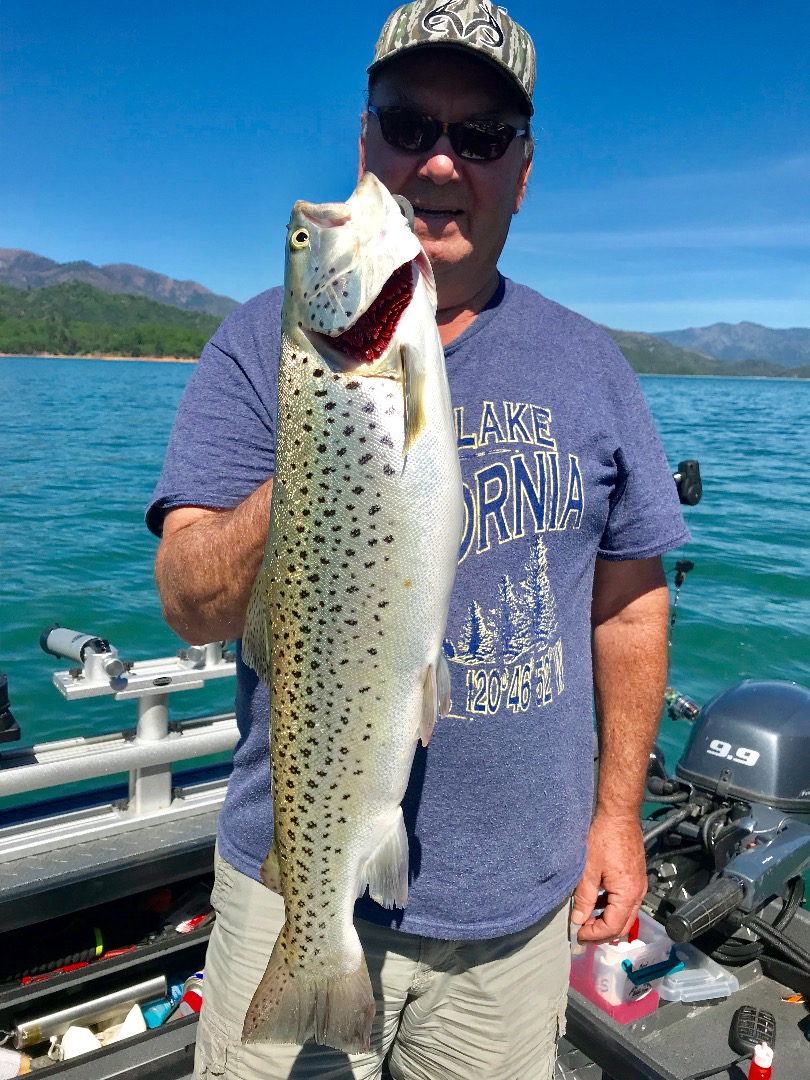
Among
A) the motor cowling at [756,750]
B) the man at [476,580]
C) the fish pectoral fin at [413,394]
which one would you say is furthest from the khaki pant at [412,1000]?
the motor cowling at [756,750]

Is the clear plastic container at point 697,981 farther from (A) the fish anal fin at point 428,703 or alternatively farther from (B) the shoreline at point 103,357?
(B) the shoreline at point 103,357

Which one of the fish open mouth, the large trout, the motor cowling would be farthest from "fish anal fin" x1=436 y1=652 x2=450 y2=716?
the motor cowling

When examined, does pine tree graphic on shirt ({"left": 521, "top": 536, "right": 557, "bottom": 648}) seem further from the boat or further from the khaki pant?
the boat

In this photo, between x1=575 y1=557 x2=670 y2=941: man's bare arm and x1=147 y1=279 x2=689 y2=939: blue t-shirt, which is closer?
x1=147 y1=279 x2=689 y2=939: blue t-shirt

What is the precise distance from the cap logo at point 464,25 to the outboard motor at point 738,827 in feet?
10.3

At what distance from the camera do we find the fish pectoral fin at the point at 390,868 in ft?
6.06

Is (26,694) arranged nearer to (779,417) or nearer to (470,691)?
(470,691)

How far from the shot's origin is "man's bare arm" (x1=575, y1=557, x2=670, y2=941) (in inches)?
102

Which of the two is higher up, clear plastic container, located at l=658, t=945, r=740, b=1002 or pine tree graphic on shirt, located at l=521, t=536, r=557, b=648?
pine tree graphic on shirt, located at l=521, t=536, r=557, b=648

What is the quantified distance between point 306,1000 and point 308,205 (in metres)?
1.75

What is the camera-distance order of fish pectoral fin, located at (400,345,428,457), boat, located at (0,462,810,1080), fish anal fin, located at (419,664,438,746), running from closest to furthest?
fish pectoral fin, located at (400,345,428,457)
fish anal fin, located at (419,664,438,746)
boat, located at (0,462,810,1080)

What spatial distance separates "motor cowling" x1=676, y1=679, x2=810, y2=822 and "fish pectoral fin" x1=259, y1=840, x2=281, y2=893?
3294 mm

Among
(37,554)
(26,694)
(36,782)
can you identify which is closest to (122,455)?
(37,554)

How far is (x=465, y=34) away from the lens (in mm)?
2217
